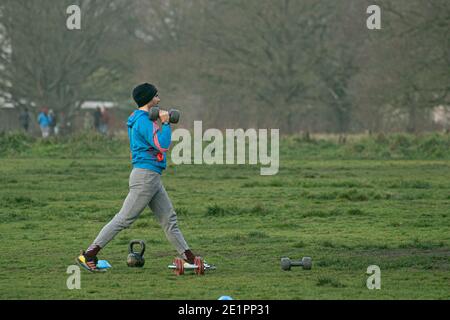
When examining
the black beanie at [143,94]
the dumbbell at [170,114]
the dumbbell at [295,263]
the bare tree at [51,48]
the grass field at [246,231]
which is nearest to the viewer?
the grass field at [246,231]

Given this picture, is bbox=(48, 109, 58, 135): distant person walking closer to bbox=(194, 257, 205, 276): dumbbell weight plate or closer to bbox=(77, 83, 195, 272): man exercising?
bbox=(77, 83, 195, 272): man exercising

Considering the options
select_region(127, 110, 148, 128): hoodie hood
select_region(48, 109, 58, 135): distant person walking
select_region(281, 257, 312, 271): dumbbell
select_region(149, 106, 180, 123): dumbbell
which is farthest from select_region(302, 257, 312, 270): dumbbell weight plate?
select_region(48, 109, 58, 135): distant person walking

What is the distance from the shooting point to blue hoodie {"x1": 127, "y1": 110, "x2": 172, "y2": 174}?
11.3 metres

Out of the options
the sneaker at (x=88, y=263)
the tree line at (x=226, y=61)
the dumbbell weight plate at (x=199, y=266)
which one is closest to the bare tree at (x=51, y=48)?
the tree line at (x=226, y=61)

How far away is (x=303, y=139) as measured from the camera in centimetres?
3875

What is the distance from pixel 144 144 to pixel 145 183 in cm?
39

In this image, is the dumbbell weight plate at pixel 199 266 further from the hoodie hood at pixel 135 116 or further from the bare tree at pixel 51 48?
the bare tree at pixel 51 48

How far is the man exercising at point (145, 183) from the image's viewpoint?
37.3 feet

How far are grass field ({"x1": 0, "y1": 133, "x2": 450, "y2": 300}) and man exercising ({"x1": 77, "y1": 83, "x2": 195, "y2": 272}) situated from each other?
32 cm

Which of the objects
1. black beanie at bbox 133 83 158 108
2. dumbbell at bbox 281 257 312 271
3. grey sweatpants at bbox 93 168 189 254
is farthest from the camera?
black beanie at bbox 133 83 158 108

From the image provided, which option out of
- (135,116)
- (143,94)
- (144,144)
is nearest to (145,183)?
(144,144)

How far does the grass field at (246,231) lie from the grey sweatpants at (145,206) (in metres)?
0.37

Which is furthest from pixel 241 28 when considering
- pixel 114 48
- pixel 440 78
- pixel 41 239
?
pixel 41 239

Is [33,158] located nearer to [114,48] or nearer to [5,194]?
[5,194]
